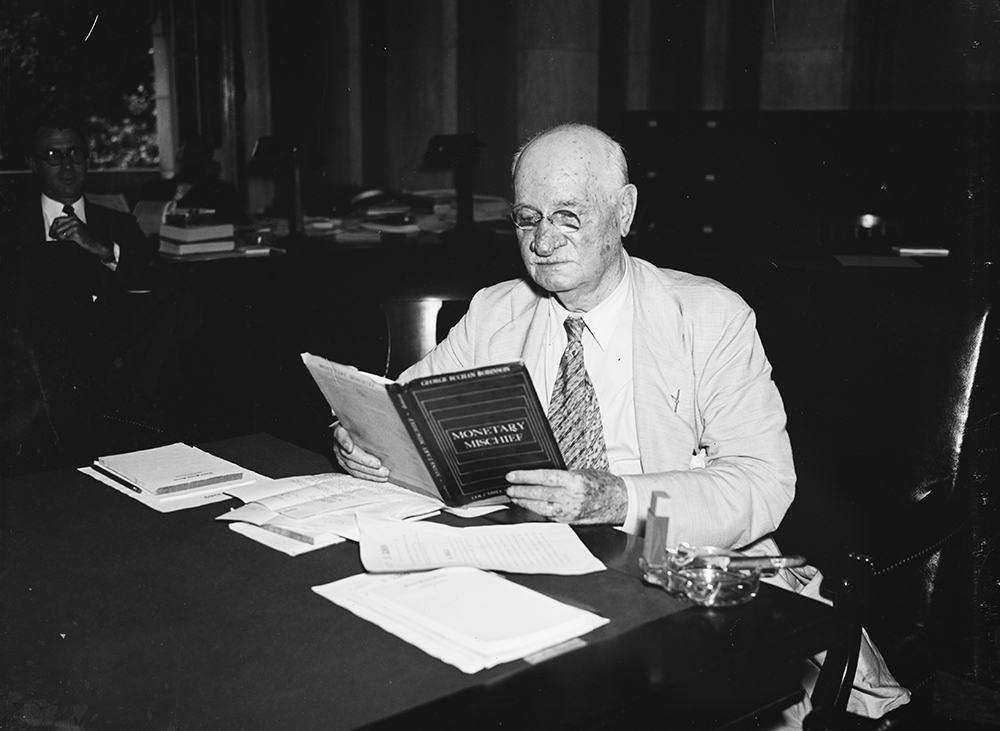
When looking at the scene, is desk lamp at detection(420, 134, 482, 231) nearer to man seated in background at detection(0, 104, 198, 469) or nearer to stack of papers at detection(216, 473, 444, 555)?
man seated in background at detection(0, 104, 198, 469)

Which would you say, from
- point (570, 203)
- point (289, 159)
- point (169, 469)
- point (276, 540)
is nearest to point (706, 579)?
point (276, 540)

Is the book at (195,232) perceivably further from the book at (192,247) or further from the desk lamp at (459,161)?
the desk lamp at (459,161)

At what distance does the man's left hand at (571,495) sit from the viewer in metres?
1.62

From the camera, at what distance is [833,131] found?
4.70 m

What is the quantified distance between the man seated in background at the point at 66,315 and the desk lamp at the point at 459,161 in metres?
1.69

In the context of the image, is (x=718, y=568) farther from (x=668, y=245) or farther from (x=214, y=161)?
(x=214, y=161)

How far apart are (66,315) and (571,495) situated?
125 inches

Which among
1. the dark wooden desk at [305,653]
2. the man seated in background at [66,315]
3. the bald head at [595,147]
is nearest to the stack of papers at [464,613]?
the dark wooden desk at [305,653]

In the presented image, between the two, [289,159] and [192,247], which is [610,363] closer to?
[192,247]

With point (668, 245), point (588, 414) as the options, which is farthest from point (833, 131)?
point (588, 414)

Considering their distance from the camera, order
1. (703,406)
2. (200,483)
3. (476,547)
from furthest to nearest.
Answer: (703,406) → (200,483) → (476,547)

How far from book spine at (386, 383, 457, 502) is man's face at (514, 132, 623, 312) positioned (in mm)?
534

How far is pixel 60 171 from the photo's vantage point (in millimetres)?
4266

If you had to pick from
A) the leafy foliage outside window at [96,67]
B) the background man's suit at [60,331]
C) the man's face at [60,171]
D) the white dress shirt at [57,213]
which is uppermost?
the leafy foliage outside window at [96,67]
